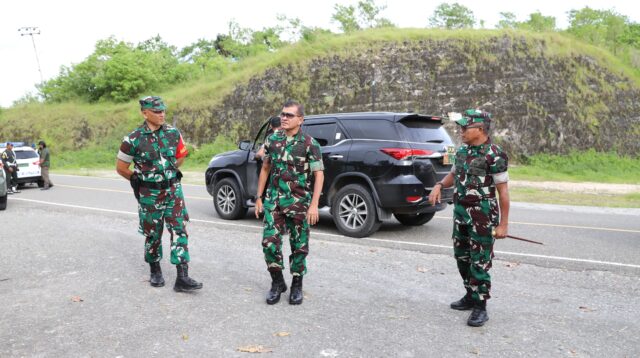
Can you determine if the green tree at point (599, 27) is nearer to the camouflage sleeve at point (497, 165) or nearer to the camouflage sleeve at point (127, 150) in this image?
the camouflage sleeve at point (497, 165)

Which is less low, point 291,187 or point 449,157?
point 291,187

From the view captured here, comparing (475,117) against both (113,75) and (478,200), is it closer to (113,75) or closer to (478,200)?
(478,200)

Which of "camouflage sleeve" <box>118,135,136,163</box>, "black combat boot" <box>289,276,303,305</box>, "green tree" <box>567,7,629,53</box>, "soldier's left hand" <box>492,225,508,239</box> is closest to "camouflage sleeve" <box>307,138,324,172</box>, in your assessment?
"black combat boot" <box>289,276,303,305</box>

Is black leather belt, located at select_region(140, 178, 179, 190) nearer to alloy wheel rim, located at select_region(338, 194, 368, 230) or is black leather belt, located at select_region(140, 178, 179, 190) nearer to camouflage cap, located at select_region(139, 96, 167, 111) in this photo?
camouflage cap, located at select_region(139, 96, 167, 111)

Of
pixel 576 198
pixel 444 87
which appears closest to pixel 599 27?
pixel 444 87

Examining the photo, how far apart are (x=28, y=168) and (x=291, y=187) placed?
657 inches

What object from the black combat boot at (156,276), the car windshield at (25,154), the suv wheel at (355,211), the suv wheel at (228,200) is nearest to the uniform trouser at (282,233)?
the black combat boot at (156,276)

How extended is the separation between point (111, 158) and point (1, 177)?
78.6 ft

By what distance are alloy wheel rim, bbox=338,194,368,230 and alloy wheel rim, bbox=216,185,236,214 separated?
2.45 meters

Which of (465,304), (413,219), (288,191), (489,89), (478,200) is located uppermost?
(288,191)

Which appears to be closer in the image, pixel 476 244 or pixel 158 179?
pixel 476 244

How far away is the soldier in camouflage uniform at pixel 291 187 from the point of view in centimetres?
491

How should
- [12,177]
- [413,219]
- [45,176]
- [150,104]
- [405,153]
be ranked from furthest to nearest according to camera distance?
[45,176] < [12,177] < [413,219] < [405,153] < [150,104]

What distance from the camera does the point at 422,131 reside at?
8266mm
